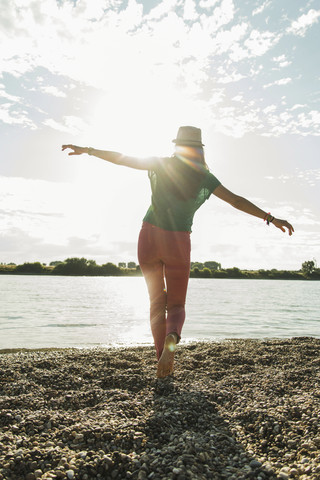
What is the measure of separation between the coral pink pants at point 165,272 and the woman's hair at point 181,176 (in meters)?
0.51

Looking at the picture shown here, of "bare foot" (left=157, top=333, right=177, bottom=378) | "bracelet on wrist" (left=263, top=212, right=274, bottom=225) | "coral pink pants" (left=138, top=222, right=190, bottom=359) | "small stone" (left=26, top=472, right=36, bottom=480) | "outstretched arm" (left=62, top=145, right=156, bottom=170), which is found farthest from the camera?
"bracelet on wrist" (left=263, top=212, right=274, bottom=225)

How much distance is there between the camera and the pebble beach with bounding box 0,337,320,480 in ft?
7.84

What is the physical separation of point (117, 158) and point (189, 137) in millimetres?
1074

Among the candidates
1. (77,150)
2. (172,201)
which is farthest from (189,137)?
(77,150)

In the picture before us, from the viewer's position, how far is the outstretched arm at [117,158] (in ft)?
14.2

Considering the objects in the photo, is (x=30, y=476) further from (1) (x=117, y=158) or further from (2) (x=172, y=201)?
(1) (x=117, y=158)

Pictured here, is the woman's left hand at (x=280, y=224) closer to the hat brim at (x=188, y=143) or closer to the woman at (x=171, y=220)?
the woman at (x=171, y=220)

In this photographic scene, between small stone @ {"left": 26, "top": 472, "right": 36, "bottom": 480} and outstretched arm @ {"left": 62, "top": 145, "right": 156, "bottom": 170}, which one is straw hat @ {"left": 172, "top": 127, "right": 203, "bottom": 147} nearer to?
outstretched arm @ {"left": 62, "top": 145, "right": 156, "bottom": 170}

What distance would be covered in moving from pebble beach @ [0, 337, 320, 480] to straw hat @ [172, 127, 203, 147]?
304cm

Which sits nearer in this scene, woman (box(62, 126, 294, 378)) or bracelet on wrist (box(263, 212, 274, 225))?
woman (box(62, 126, 294, 378))

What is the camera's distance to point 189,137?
4.77 metres

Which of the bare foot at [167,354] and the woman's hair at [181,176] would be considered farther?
the woman's hair at [181,176]

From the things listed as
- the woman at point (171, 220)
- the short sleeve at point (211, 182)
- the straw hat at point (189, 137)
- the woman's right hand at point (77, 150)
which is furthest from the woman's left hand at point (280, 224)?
the woman's right hand at point (77, 150)

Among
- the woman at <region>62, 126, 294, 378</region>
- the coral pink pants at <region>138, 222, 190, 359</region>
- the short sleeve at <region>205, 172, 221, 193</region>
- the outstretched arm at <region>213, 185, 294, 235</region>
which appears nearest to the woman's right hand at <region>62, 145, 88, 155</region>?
the woman at <region>62, 126, 294, 378</region>
